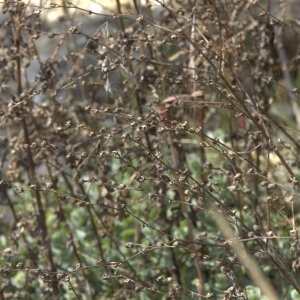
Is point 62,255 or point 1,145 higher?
point 1,145

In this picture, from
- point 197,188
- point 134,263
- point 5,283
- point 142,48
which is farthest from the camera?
point 134,263

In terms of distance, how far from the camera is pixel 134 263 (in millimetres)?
4398

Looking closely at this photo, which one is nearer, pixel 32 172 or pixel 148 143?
pixel 148 143

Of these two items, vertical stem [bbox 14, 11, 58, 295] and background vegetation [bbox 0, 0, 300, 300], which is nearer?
background vegetation [bbox 0, 0, 300, 300]

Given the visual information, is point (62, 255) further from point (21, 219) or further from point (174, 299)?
point (174, 299)

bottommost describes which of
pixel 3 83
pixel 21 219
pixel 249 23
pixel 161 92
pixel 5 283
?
pixel 5 283

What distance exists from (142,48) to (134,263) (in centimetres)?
134

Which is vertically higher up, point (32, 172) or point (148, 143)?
point (32, 172)

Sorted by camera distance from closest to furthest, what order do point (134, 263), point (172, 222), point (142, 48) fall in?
point (142, 48) < point (172, 222) < point (134, 263)

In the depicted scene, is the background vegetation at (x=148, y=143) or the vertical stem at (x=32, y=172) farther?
the vertical stem at (x=32, y=172)

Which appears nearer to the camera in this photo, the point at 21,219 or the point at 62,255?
the point at 21,219

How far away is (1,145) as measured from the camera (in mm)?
3885

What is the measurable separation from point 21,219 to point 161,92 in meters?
0.91

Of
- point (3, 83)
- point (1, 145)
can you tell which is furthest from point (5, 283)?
point (3, 83)
